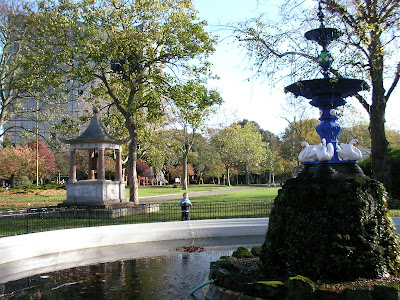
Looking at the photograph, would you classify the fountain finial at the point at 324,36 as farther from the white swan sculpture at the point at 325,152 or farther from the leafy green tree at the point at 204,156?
the leafy green tree at the point at 204,156

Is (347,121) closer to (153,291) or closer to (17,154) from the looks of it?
(17,154)

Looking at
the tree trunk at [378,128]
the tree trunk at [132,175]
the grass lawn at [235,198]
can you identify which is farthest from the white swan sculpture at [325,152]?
the tree trunk at [132,175]

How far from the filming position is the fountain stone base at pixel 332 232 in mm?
6793

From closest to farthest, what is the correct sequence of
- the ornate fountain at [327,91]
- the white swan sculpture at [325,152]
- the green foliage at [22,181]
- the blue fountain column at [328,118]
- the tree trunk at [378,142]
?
1. the white swan sculpture at [325,152]
2. the ornate fountain at [327,91]
3. the blue fountain column at [328,118]
4. the tree trunk at [378,142]
5. the green foliage at [22,181]

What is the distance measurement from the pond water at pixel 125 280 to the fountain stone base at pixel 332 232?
1.75 m

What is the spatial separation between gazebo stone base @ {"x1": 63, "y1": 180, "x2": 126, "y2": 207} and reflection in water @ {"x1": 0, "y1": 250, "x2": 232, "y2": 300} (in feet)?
43.9

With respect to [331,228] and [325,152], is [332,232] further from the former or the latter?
[325,152]

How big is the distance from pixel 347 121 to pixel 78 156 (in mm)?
39780

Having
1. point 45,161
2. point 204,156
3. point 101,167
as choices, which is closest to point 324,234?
point 101,167

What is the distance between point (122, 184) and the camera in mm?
25109

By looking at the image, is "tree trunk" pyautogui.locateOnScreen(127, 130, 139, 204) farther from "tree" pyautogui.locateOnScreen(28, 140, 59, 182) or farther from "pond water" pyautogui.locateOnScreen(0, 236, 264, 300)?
"tree" pyautogui.locateOnScreen(28, 140, 59, 182)

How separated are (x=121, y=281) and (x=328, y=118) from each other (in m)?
5.39

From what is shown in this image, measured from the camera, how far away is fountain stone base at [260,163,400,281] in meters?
6.79

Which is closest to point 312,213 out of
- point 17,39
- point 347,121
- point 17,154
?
point 17,39
